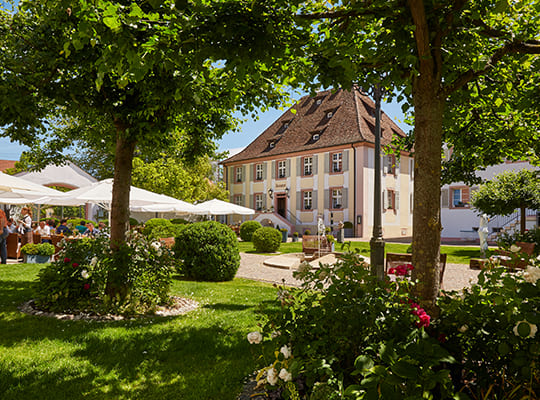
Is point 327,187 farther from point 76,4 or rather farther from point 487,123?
point 76,4

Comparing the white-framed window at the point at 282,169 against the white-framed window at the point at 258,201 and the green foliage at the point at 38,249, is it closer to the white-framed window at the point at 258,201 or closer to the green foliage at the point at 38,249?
the white-framed window at the point at 258,201

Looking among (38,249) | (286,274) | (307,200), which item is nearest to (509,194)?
(286,274)

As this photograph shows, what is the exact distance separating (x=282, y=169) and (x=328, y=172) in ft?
17.1

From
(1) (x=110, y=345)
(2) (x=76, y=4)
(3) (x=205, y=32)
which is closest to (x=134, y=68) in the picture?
(3) (x=205, y=32)

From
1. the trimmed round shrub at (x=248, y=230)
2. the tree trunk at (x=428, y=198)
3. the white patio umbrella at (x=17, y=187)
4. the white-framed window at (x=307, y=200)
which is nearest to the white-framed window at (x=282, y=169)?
the white-framed window at (x=307, y=200)

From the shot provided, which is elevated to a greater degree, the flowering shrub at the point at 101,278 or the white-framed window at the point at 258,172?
the white-framed window at the point at 258,172

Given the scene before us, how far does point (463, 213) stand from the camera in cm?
2927

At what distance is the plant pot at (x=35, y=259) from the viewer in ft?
38.1

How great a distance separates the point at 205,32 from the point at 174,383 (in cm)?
298

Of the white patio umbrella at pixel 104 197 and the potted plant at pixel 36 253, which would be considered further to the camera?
the white patio umbrella at pixel 104 197

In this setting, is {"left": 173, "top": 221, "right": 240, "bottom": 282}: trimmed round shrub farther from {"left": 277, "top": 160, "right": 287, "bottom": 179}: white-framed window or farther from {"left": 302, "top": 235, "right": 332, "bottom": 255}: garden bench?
{"left": 277, "top": 160, "right": 287, "bottom": 179}: white-framed window

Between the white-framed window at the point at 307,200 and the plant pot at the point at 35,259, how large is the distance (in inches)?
882

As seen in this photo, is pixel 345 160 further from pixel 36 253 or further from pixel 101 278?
pixel 101 278

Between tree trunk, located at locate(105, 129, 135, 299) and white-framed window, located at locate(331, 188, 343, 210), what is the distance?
80.8 feet
